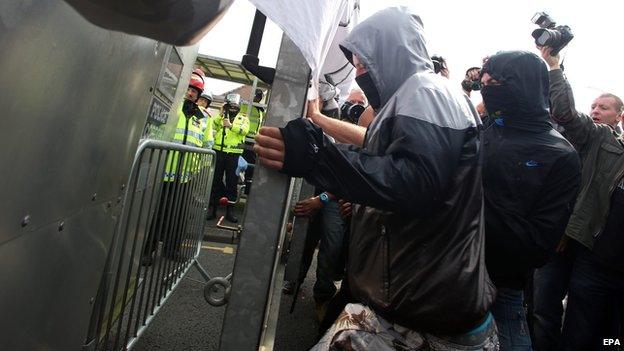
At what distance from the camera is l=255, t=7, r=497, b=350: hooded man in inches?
46.0

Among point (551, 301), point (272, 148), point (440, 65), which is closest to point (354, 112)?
point (440, 65)

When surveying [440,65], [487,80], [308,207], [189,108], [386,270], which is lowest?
[386,270]

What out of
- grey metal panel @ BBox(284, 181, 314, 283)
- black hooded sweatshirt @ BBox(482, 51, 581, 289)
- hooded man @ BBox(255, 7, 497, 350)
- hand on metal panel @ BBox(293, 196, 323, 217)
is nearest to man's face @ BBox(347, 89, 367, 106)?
hand on metal panel @ BBox(293, 196, 323, 217)

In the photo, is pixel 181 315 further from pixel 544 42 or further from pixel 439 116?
pixel 544 42

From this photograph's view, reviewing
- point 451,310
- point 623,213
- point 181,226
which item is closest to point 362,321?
point 451,310

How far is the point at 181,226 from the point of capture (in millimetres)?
2871

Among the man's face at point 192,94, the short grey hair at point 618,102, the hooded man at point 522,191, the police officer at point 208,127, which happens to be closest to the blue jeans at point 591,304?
the hooded man at point 522,191

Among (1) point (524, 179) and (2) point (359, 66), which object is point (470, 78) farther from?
(2) point (359, 66)

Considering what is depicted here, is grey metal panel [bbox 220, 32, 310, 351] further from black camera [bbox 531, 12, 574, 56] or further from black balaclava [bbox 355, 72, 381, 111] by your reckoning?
black camera [bbox 531, 12, 574, 56]

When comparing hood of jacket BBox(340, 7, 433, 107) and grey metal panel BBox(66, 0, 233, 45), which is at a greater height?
hood of jacket BBox(340, 7, 433, 107)

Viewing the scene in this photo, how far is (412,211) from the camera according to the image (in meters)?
1.20

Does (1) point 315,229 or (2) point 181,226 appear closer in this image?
(2) point 181,226

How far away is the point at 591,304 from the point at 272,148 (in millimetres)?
2842

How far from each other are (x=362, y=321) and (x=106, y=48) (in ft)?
4.19
